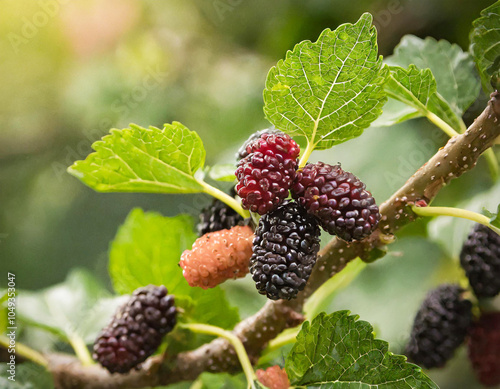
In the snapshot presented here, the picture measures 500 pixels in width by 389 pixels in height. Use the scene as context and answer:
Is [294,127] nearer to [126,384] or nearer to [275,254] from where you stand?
[275,254]

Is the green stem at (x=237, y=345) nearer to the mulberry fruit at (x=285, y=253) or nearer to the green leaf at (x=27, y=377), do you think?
the mulberry fruit at (x=285, y=253)

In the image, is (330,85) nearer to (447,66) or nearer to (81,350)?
(447,66)

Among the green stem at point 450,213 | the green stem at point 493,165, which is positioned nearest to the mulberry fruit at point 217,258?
the green stem at point 450,213

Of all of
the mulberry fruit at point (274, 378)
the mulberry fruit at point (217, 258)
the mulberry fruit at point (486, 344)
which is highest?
the mulberry fruit at point (217, 258)

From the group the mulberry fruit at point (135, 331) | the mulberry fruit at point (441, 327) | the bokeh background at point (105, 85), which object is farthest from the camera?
the bokeh background at point (105, 85)

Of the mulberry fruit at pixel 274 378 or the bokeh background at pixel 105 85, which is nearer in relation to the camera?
the mulberry fruit at pixel 274 378

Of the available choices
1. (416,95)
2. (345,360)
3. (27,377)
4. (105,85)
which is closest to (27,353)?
(27,377)
